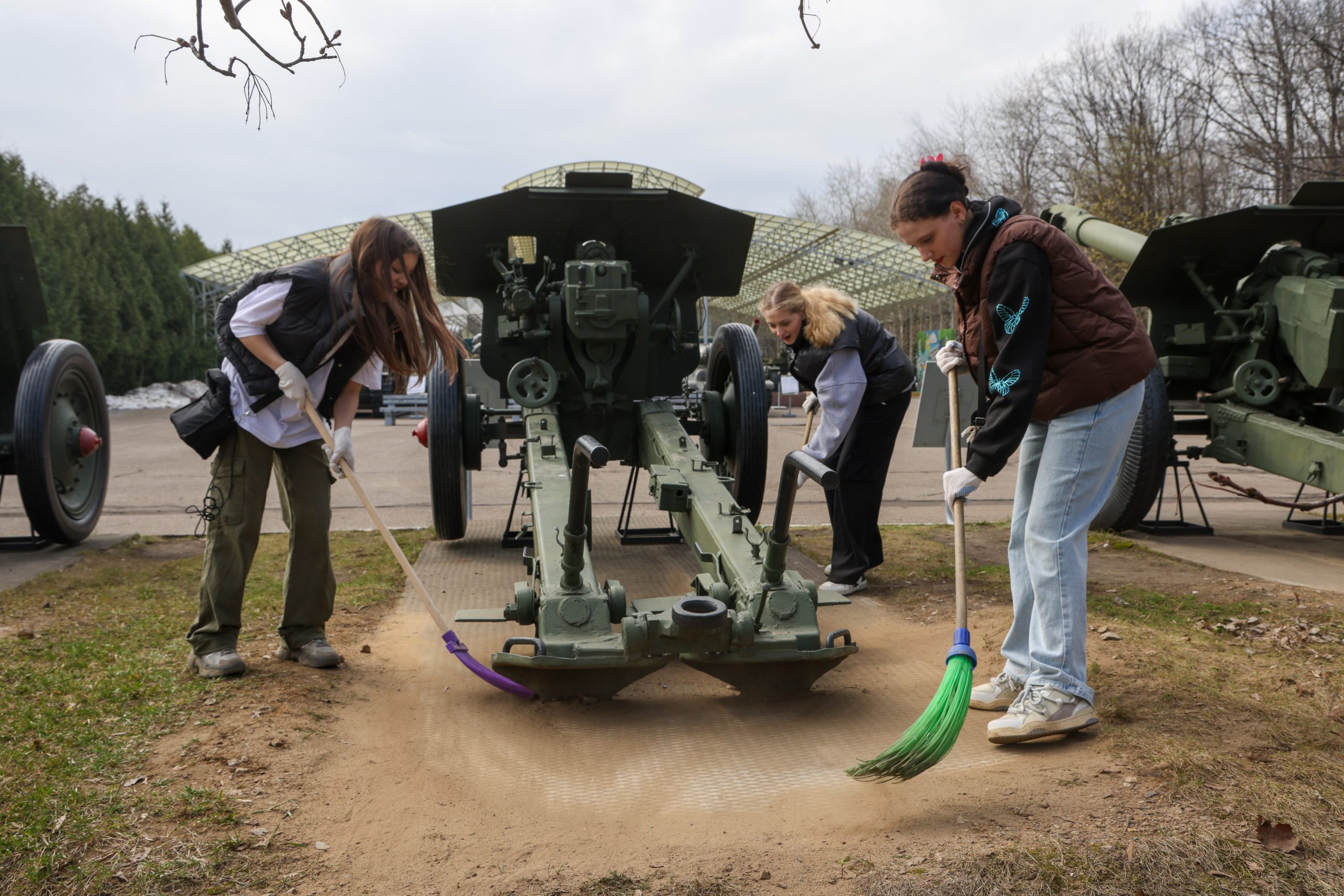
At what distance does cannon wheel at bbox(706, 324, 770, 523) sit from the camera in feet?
19.1

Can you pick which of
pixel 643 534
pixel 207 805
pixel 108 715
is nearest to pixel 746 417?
pixel 643 534

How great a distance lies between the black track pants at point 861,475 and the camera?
5027mm

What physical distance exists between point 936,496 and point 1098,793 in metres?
6.68

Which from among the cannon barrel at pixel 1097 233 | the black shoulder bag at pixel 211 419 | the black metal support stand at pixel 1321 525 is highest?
the cannon barrel at pixel 1097 233

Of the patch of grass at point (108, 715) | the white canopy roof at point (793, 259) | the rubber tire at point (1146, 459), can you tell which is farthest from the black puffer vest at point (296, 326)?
the white canopy roof at point (793, 259)

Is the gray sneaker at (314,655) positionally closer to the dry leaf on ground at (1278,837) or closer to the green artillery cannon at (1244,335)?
the dry leaf on ground at (1278,837)

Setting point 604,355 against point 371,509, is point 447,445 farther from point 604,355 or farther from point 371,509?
point 371,509

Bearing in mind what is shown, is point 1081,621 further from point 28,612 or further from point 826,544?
point 28,612

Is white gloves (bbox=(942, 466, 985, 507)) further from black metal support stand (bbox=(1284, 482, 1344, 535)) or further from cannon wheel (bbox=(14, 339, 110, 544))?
cannon wheel (bbox=(14, 339, 110, 544))

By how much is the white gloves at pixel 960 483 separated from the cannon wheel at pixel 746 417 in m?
2.62

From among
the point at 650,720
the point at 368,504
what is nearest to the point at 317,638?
the point at 368,504

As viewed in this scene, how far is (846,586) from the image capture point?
16.7ft

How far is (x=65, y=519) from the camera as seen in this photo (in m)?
5.97

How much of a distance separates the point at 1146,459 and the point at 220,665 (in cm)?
527
